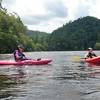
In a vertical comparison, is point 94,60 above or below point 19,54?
below

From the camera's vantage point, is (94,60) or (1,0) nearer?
(94,60)

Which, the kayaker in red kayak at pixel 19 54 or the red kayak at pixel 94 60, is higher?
the kayaker in red kayak at pixel 19 54

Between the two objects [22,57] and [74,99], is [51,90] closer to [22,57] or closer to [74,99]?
[74,99]

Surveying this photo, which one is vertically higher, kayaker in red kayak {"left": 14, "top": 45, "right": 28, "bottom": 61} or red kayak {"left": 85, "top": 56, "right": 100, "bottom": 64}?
kayaker in red kayak {"left": 14, "top": 45, "right": 28, "bottom": 61}

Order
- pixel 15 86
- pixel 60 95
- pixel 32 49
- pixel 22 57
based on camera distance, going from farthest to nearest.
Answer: pixel 32 49
pixel 22 57
pixel 15 86
pixel 60 95

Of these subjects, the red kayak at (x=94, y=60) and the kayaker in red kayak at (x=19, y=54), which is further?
the red kayak at (x=94, y=60)

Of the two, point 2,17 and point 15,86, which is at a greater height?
point 2,17

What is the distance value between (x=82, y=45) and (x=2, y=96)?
183 meters

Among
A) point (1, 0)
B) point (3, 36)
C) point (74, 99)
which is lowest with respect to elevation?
point (74, 99)

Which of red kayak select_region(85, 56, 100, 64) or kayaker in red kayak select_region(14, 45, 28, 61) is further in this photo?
red kayak select_region(85, 56, 100, 64)

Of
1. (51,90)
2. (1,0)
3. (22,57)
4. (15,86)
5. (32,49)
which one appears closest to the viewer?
(51,90)

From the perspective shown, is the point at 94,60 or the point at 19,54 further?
the point at 94,60

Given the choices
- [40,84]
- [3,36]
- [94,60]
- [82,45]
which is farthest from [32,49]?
[40,84]

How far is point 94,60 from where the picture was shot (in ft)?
108
